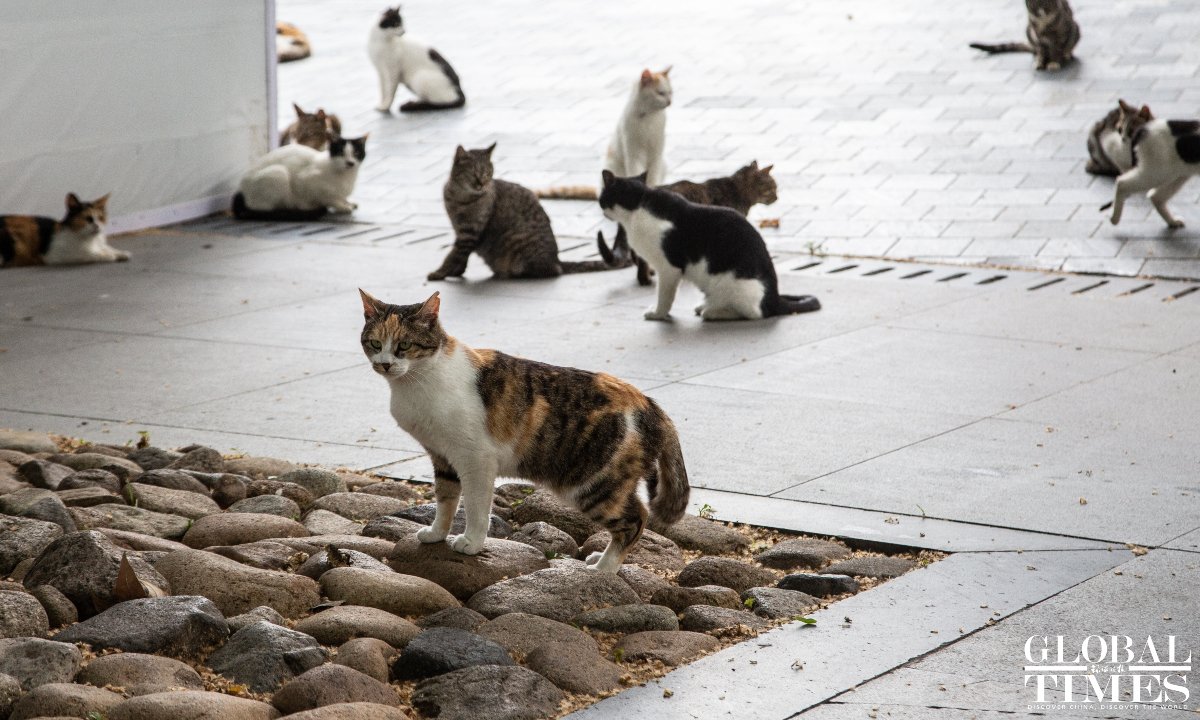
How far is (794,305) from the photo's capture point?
931cm

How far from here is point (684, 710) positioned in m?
3.72

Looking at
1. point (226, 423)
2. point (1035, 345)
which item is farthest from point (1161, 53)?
point (226, 423)

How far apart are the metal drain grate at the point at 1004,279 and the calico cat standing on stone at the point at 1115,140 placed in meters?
1.87

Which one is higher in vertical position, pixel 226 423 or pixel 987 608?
pixel 987 608

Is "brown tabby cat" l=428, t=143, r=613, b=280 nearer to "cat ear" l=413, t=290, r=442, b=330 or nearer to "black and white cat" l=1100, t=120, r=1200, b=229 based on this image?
"black and white cat" l=1100, t=120, r=1200, b=229

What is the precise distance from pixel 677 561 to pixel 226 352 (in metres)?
4.13

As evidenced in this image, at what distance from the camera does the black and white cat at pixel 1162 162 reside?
11.0 metres

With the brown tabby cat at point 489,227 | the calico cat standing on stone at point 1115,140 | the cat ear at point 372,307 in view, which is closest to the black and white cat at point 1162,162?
the calico cat standing on stone at point 1115,140

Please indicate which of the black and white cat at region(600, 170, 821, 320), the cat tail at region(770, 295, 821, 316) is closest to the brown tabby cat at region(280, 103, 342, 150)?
the black and white cat at region(600, 170, 821, 320)

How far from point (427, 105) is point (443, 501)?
13.7 m

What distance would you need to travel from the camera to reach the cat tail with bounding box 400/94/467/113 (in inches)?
698

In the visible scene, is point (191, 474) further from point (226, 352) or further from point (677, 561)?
point (226, 352)

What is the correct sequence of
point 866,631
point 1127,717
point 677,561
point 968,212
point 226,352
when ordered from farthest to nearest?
point 968,212
point 226,352
point 677,561
point 866,631
point 1127,717

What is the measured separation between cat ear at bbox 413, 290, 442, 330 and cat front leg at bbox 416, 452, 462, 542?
478 mm
